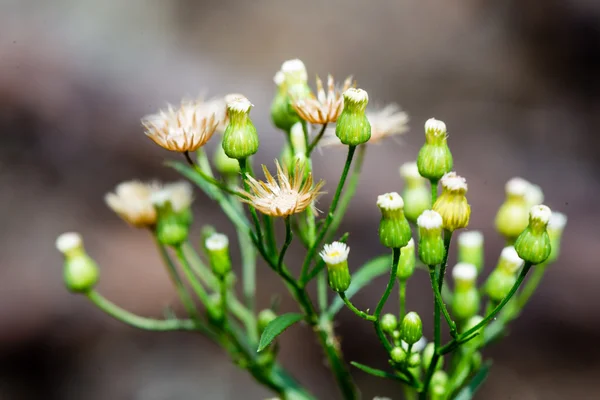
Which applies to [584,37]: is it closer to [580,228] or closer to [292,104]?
[580,228]

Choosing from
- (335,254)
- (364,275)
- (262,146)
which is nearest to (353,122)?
(335,254)

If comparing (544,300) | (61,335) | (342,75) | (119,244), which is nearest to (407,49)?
(342,75)

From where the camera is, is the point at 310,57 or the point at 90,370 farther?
the point at 310,57

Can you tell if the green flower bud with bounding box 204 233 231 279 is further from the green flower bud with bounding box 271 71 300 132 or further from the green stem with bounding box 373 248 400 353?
the green stem with bounding box 373 248 400 353

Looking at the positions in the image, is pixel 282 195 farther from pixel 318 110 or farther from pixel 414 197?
pixel 414 197

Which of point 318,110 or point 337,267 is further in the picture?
point 318,110

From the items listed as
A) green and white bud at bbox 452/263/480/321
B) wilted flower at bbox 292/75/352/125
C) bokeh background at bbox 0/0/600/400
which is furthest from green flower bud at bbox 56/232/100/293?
bokeh background at bbox 0/0/600/400
